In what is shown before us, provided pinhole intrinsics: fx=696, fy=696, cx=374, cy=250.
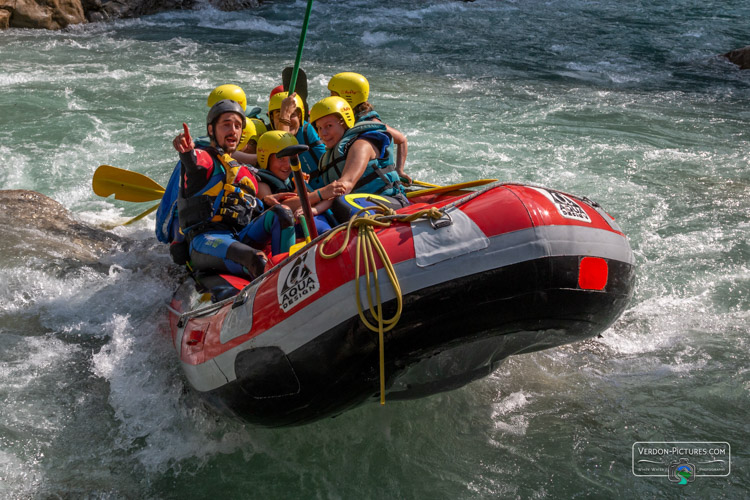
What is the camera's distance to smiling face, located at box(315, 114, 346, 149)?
401cm

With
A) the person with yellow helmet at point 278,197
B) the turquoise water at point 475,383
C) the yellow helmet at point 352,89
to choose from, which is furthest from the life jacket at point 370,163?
the turquoise water at point 475,383

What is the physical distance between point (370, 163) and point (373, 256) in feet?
4.31

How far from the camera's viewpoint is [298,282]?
2900 millimetres

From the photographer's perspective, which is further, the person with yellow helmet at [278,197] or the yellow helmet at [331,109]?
the yellow helmet at [331,109]

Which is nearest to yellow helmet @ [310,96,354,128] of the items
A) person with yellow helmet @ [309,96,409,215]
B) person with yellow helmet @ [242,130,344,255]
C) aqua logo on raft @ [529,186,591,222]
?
person with yellow helmet @ [309,96,409,215]

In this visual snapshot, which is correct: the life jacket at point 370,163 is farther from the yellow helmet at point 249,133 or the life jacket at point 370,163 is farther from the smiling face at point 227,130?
the yellow helmet at point 249,133

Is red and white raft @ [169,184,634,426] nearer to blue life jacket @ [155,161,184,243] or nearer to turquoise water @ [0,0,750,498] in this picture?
turquoise water @ [0,0,750,498]

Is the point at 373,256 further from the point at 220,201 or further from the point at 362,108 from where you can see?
the point at 362,108

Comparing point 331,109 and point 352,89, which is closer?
point 331,109

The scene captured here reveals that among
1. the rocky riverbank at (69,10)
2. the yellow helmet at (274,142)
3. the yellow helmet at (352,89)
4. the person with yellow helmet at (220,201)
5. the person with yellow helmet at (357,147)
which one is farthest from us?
the rocky riverbank at (69,10)

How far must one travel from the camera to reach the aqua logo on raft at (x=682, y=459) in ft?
10.6

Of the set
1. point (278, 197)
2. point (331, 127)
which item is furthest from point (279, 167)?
point (331, 127)

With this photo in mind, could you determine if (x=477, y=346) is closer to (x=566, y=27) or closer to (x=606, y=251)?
(x=606, y=251)

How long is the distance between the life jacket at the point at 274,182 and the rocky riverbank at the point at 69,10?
10.1 metres
